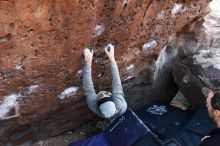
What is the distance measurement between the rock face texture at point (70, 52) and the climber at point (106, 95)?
0.24ft

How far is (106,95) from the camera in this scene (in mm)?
3430

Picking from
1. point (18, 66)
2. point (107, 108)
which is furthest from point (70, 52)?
point (107, 108)

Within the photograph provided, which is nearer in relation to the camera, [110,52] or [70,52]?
[70,52]

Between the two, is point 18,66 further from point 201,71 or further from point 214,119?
point 201,71

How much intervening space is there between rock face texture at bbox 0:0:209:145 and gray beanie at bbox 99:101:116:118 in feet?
1.06

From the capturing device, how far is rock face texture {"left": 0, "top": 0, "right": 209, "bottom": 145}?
9.34 ft

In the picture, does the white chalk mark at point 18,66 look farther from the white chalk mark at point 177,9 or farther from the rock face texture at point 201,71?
the rock face texture at point 201,71

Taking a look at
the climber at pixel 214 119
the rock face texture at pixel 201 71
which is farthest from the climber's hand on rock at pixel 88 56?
the rock face texture at pixel 201 71

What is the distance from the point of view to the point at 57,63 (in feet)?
10.5

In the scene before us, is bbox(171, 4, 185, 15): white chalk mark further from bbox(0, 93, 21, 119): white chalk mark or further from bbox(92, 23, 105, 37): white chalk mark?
bbox(0, 93, 21, 119): white chalk mark

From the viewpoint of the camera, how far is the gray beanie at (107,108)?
3.31m

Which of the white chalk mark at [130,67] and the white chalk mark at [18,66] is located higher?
the white chalk mark at [18,66]

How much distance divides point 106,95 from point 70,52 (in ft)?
1.58

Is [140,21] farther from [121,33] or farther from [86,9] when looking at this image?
[86,9]
